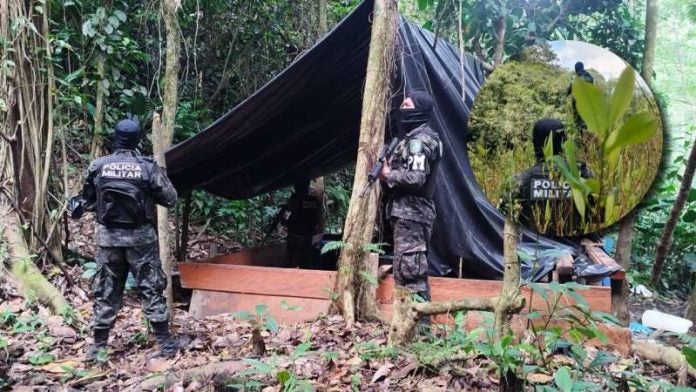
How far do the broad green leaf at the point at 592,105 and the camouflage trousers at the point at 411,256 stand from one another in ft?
8.34

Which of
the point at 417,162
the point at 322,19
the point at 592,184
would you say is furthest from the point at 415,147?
the point at 322,19

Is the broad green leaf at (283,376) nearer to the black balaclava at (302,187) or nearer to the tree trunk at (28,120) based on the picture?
the tree trunk at (28,120)

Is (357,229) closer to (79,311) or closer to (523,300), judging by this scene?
(523,300)

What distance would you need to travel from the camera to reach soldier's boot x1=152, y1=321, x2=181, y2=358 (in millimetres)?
3143

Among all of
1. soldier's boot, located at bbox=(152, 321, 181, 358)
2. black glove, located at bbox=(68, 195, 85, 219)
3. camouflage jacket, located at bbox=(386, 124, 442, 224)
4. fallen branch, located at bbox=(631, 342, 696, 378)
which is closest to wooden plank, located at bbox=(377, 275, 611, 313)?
camouflage jacket, located at bbox=(386, 124, 442, 224)

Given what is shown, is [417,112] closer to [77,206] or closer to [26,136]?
[77,206]

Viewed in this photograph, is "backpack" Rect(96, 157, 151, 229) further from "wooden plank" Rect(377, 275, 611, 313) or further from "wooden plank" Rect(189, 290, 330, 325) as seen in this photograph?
"wooden plank" Rect(377, 275, 611, 313)

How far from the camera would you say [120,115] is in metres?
6.06

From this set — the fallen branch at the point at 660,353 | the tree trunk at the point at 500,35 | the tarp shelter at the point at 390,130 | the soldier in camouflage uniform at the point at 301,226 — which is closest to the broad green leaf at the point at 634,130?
the fallen branch at the point at 660,353

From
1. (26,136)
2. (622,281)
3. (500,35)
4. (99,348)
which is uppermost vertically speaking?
(500,35)

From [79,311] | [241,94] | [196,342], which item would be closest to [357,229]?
[196,342]

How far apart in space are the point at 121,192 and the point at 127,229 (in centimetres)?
23

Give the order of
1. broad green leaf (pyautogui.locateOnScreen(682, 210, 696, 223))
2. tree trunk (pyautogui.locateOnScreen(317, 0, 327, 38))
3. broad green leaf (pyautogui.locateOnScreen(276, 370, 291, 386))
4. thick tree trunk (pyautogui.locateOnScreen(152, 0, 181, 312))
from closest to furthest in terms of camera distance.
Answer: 1. broad green leaf (pyautogui.locateOnScreen(276, 370, 291, 386))
2. thick tree trunk (pyautogui.locateOnScreen(152, 0, 181, 312))
3. broad green leaf (pyautogui.locateOnScreen(682, 210, 696, 223))
4. tree trunk (pyautogui.locateOnScreen(317, 0, 327, 38))

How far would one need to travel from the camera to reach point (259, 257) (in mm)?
5398
